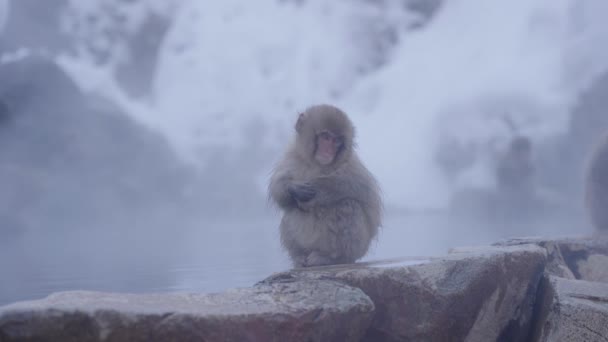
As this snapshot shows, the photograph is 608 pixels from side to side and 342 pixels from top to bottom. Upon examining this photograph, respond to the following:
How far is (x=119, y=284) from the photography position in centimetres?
434

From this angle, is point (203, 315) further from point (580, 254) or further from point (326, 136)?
point (580, 254)

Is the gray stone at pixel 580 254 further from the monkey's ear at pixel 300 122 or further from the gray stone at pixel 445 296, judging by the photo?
the monkey's ear at pixel 300 122

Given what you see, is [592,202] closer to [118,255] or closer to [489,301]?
[489,301]

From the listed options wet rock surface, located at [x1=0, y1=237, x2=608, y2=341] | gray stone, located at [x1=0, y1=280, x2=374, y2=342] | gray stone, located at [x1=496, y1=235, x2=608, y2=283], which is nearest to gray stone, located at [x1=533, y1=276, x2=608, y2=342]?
wet rock surface, located at [x1=0, y1=237, x2=608, y2=341]

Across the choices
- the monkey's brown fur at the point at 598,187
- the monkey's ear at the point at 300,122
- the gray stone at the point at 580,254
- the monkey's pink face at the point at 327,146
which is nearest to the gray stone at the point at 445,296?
the monkey's pink face at the point at 327,146

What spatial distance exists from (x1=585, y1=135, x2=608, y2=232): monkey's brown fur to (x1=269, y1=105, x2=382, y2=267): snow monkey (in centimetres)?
348

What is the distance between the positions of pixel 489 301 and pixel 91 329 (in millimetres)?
1969

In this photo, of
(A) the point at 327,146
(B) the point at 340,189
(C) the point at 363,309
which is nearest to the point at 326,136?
(A) the point at 327,146

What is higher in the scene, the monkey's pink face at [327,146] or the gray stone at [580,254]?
the monkey's pink face at [327,146]

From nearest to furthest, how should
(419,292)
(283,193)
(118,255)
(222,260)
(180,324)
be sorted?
(180,324), (419,292), (283,193), (222,260), (118,255)

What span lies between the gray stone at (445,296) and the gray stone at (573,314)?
0.17 m

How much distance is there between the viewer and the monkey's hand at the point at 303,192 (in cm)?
348

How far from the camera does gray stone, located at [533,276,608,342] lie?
2.36 metres

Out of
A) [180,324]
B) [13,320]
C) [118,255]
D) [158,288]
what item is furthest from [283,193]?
[118,255]
